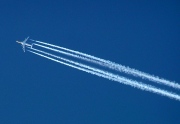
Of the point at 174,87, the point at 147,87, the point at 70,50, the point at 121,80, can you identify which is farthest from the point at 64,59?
the point at 174,87

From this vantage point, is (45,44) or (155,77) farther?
(45,44)

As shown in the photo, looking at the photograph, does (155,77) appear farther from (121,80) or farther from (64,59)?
(64,59)

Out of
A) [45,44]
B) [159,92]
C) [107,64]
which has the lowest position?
[159,92]

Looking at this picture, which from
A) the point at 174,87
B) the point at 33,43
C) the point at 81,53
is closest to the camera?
the point at 174,87

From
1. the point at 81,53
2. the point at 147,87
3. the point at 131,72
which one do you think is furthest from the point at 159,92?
the point at 81,53

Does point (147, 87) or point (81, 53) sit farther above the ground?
point (81, 53)

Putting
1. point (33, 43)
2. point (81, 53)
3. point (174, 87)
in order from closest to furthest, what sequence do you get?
point (174, 87)
point (81, 53)
point (33, 43)

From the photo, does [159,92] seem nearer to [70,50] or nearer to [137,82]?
[137,82]

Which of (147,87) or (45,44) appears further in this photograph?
(45,44)

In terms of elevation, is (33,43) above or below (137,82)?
above
